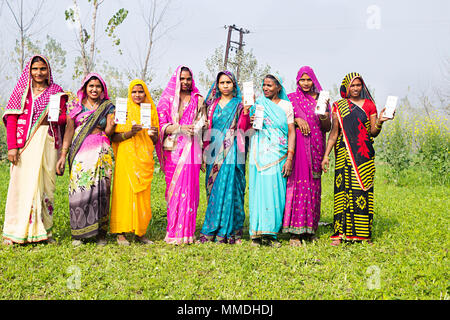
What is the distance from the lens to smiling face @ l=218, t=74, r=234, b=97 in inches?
192

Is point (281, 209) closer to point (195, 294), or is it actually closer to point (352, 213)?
point (352, 213)

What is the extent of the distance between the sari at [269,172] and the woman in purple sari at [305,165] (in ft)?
0.44

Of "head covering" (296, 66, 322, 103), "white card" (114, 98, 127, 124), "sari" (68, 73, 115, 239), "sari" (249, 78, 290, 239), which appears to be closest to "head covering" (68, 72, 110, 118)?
"sari" (68, 73, 115, 239)

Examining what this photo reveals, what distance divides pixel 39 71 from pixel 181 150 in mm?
2037

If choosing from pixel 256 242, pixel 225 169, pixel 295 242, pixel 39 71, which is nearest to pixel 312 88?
pixel 225 169

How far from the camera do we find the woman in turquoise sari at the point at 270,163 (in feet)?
15.8

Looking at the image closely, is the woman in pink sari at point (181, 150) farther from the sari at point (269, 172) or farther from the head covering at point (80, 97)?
the head covering at point (80, 97)

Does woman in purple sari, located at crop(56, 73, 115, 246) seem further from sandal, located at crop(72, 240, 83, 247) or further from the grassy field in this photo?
the grassy field

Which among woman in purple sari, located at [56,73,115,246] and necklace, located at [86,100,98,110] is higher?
necklace, located at [86,100,98,110]

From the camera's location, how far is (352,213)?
15.8ft

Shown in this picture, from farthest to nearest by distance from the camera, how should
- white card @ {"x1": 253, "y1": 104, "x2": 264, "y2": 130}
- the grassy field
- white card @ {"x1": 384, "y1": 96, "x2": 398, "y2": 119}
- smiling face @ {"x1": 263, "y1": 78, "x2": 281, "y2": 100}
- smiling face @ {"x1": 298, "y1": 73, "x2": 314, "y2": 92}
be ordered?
smiling face @ {"x1": 298, "y1": 73, "x2": 314, "y2": 92} → smiling face @ {"x1": 263, "y1": 78, "x2": 281, "y2": 100} → white card @ {"x1": 253, "y1": 104, "x2": 264, "y2": 130} → white card @ {"x1": 384, "y1": 96, "x2": 398, "y2": 119} → the grassy field

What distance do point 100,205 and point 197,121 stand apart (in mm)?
1649

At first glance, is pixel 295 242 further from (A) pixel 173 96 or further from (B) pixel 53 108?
(B) pixel 53 108

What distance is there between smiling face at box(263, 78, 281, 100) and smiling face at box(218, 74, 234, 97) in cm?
44
